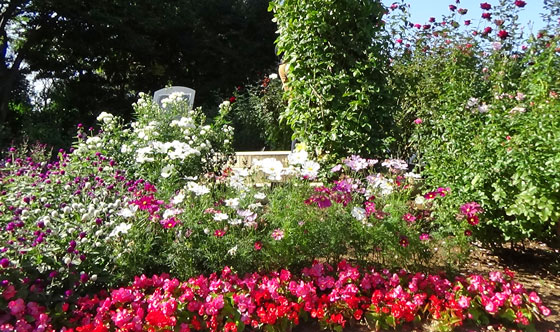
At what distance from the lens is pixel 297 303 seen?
2775 millimetres

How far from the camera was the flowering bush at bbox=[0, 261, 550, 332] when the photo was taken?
8.15 ft

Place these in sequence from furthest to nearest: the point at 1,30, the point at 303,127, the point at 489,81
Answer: the point at 1,30 → the point at 303,127 → the point at 489,81

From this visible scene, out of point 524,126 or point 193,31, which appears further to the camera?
point 193,31

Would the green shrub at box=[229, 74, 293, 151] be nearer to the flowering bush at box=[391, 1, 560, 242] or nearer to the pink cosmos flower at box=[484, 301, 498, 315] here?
the flowering bush at box=[391, 1, 560, 242]

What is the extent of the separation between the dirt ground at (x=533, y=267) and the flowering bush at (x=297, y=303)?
16 cm

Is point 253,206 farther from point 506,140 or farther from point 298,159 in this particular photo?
point 506,140

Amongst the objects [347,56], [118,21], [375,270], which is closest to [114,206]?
[375,270]

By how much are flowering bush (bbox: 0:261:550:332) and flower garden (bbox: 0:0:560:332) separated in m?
0.01

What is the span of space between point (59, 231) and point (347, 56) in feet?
10.4

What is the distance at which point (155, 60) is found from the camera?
14.3m

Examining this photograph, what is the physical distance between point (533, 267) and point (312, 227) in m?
2.15

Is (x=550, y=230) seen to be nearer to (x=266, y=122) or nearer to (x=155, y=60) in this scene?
(x=266, y=122)

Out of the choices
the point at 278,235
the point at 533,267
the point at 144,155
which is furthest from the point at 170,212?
the point at 533,267

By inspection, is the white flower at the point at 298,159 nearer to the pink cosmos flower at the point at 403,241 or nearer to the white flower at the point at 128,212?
the pink cosmos flower at the point at 403,241
